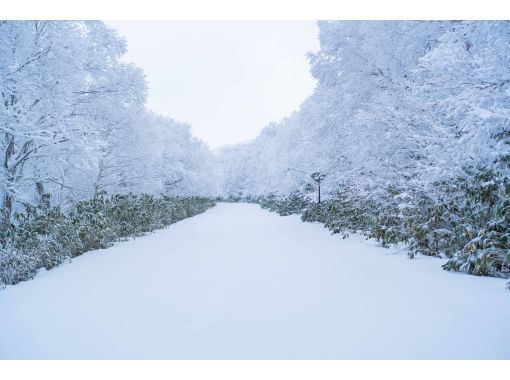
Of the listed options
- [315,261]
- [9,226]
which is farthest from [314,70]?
[9,226]

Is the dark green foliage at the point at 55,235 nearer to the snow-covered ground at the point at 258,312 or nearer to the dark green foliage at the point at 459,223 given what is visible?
the snow-covered ground at the point at 258,312

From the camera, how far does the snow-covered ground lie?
2502mm

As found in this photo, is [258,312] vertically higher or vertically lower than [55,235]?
lower

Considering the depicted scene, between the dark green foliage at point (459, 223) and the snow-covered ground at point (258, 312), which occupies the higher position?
the dark green foliage at point (459, 223)

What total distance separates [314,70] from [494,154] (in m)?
9.36

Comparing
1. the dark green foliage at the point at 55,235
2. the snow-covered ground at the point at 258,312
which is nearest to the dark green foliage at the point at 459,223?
the snow-covered ground at the point at 258,312

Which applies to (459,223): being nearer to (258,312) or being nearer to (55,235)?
(258,312)

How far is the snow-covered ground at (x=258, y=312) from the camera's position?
2502 millimetres

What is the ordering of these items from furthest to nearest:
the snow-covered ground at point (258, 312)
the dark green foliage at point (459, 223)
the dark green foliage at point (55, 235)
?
the dark green foliage at point (55, 235), the dark green foliage at point (459, 223), the snow-covered ground at point (258, 312)

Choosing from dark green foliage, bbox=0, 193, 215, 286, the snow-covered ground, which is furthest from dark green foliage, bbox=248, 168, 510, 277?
dark green foliage, bbox=0, 193, 215, 286

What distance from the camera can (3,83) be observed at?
598 cm

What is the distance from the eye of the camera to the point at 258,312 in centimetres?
327

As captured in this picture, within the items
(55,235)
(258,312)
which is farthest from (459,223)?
(55,235)

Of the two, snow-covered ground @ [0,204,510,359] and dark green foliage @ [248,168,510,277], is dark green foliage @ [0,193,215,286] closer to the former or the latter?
snow-covered ground @ [0,204,510,359]
